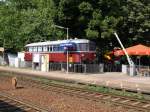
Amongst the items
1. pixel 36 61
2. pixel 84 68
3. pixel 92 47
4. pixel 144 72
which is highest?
pixel 92 47

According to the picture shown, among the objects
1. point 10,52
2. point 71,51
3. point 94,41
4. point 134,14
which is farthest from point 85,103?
point 10,52

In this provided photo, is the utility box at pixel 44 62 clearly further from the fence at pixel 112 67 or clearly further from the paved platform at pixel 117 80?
the paved platform at pixel 117 80

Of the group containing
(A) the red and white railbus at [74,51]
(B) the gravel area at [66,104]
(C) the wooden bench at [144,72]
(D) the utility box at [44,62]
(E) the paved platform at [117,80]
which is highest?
(A) the red and white railbus at [74,51]

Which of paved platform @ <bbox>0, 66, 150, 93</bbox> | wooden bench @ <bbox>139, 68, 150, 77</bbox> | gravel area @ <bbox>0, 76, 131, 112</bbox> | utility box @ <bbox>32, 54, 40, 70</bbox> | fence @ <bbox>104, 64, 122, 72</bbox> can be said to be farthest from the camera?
utility box @ <bbox>32, 54, 40, 70</bbox>

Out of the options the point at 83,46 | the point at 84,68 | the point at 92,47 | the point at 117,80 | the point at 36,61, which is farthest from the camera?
the point at 36,61

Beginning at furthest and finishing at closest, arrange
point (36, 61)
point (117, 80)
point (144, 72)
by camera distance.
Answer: point (36, 61), point (144, 72), point (117, 80)

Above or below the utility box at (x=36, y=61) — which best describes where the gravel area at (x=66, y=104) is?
below

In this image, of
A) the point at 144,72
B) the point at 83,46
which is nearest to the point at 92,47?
the point at 83,46

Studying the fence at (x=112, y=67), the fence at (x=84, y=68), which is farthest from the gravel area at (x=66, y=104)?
the fence at (x=112, y=67)

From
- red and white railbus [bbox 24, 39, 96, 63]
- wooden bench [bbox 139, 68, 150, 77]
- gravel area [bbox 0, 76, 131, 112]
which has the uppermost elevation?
red and white railbus [bbox 24, 39, 96, 63]

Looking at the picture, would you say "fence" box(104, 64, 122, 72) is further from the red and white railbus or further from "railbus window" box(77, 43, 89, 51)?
"railbus window" box(77, 43, 89, 51)

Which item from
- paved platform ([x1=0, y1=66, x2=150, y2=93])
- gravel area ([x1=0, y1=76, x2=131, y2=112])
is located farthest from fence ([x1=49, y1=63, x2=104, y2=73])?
gravel area ([x1=0, y1=76, x2=131, y2=112])

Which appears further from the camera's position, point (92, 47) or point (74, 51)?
point (92, 47)

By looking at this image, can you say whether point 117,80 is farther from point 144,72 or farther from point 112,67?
point 112,67
